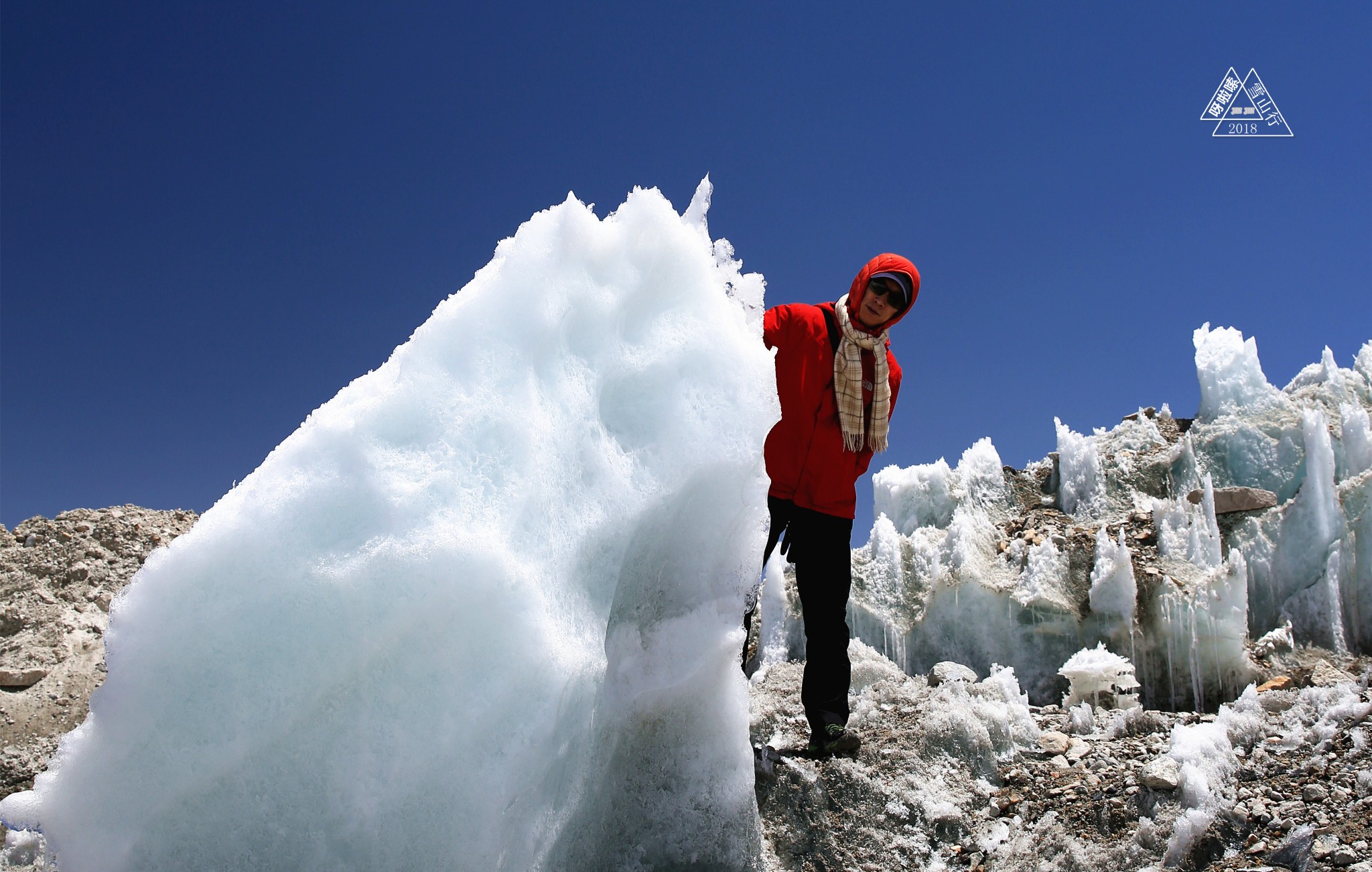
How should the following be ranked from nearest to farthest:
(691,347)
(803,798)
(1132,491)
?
(691,347) < (803,798) < (1132,491)

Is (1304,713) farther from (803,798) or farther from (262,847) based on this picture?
(262,847)

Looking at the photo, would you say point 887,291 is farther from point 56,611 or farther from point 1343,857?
point 56,611

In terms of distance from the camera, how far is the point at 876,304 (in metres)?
3.82

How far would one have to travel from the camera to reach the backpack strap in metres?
3.81

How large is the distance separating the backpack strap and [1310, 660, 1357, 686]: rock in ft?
15.1

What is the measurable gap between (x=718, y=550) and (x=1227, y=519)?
7841 millimetres

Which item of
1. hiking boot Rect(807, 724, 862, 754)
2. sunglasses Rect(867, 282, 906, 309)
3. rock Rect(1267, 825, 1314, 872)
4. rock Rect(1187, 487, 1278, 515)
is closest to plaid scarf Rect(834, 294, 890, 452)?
sunglasses Rect(867, 282, 906, 309)

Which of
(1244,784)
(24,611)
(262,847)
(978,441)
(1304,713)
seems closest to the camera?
(262,847)

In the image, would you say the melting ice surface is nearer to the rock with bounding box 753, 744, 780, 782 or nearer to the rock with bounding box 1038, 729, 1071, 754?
the rock with bounding box 753, 744, 780, 782

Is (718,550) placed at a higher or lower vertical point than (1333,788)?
higher

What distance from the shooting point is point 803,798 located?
3656 mm

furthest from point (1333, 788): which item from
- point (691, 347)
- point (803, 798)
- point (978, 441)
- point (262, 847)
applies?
point (978, 441)

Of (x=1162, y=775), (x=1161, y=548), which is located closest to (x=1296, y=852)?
(x=1162, y=775)

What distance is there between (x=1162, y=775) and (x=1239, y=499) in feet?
21.5
